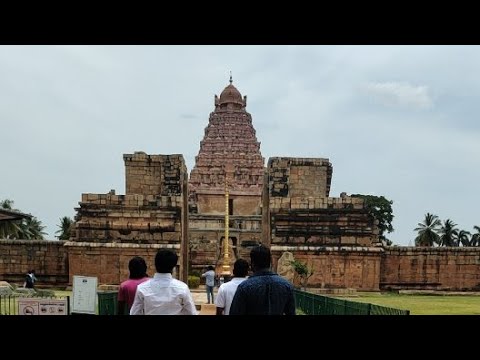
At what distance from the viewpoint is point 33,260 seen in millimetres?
22719

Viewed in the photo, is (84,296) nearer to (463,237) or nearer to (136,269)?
(136,269)

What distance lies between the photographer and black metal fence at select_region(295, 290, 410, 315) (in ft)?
25.6

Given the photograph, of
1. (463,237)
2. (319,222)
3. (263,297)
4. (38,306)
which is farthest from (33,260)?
(463,237)

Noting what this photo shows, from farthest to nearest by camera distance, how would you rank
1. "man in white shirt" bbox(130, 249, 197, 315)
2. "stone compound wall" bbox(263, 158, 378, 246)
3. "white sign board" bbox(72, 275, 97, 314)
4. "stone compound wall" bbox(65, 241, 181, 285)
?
"stone compound wall" bbox(263, 158, 378, 246), "stone compound wall" bbox(65, 241, 181, 285), "white sign board" bbox(72, 275, 97, 314), "man in white shirt" bbox(130, 249, 197, 315)

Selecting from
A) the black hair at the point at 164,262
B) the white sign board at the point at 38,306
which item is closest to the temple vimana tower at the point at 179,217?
the white sign board at the point at 38,306

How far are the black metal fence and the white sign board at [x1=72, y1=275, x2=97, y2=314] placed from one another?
315 cm

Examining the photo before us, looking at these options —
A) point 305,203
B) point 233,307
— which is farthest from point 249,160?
point 233,307

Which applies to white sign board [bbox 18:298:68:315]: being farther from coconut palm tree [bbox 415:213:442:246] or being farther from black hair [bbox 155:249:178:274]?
coconut palm tree [bbox 415:213:442:246]

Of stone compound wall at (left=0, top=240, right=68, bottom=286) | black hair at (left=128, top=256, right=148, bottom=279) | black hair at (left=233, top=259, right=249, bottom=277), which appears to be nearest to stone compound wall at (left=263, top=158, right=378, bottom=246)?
stone compound wall at (left=0, top=240, right=68, bottom=286)
